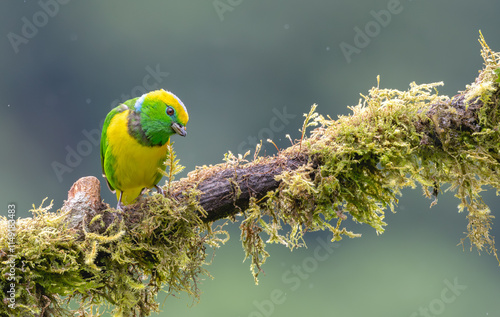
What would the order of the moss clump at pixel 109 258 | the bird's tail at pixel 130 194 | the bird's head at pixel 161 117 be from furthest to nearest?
the bird's tail at pixel 130 194 → the bird's head at pixel 161 117 → the moss clump at pixel 109 258

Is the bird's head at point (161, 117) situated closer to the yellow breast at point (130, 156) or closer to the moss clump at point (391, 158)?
the yellow breast at point (130, 156)

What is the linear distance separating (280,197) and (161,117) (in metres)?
0.87

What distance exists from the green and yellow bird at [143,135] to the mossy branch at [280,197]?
15.1 inches

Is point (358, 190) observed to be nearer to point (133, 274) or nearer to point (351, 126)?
point (351, 126)

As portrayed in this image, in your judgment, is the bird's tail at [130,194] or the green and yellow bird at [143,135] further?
the bird's tail at [130,194]

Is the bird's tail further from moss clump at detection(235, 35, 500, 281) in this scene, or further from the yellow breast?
moss clump at detection(235, 35, 500, 281)

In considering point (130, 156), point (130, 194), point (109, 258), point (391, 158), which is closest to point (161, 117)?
point (130, 156)

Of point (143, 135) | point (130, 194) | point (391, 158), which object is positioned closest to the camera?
point (391, 158)

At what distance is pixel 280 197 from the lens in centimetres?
211

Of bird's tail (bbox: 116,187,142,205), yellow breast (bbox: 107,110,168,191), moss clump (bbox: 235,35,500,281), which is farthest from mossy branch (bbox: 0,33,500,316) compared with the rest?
bird's tail (bbox: 116,187,142,205)

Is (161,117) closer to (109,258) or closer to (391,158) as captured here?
(109,258)

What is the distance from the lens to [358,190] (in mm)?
2127

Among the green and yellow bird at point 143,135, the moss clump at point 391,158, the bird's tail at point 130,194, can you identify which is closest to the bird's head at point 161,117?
the green and yellow bird at point 143,135

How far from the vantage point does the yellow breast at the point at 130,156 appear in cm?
257
